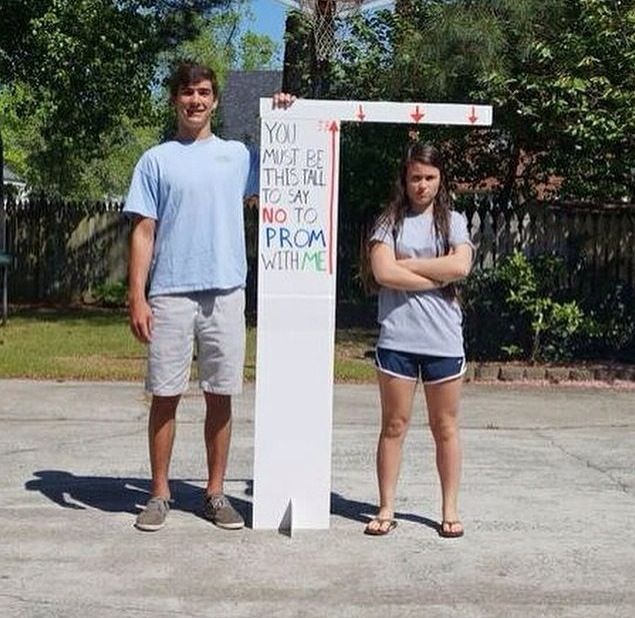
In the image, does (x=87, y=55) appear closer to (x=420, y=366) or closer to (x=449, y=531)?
(x=420, y=366)

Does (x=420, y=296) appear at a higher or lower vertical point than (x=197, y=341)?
higher

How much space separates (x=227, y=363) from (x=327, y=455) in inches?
25.2

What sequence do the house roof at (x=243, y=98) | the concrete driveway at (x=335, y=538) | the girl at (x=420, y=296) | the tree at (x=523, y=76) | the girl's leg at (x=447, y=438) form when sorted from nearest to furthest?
the concrete driveway at (x=335, y=538) → the girl at (x=420, y=296) → the girl's leg at (x=447, y=438) → the tree at (x=523, y=76) → the house roof at (x=243, y=98)

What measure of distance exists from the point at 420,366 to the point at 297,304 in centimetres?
64

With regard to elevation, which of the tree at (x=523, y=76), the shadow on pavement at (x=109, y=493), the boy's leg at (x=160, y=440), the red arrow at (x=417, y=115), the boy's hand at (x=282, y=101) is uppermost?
the tree at (x=523, y=76)

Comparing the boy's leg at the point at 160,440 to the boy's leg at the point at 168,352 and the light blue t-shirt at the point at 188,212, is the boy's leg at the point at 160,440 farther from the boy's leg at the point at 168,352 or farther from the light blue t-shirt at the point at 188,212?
the light blue t-shirt at the point at 188,212

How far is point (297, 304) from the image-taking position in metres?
5.72

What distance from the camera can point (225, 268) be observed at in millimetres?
5629

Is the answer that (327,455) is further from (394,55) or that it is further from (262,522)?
(394,55)

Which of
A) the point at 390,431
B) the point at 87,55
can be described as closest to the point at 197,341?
the point at 390,431

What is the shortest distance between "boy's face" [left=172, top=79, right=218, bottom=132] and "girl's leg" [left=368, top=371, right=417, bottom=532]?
143 centimetres

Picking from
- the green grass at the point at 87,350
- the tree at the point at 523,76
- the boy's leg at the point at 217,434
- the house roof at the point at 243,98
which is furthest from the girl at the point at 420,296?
the house roof at the point at 243,98

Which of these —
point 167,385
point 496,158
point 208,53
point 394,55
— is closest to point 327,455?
point 167,385

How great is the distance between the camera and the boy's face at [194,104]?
5.63m
